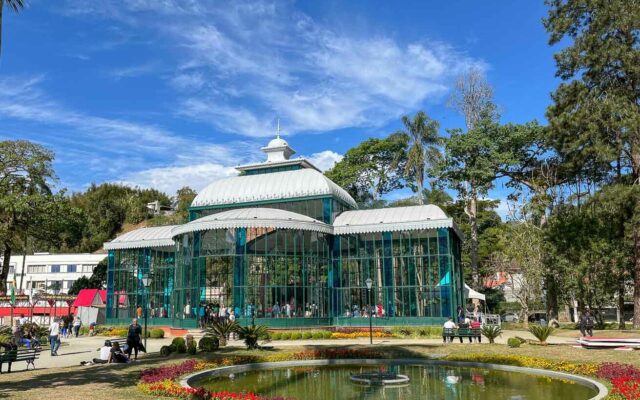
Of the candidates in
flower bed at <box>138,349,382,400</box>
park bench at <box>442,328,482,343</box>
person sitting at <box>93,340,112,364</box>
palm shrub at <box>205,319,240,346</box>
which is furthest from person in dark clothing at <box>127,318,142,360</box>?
park bench at <box>442,328,482,343</box>

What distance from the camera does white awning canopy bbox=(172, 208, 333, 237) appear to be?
100 feet

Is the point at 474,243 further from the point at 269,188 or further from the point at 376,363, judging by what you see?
the point at 376,363

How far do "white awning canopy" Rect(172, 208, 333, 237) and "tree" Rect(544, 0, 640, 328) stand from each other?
638 inches

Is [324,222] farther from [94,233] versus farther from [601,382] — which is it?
[94,233]

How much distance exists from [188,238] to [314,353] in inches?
570

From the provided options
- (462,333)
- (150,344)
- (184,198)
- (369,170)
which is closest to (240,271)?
(150,344)

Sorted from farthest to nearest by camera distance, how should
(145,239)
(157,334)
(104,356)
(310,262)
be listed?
(145,239) < (310,262) < (157,334) < (104,356)

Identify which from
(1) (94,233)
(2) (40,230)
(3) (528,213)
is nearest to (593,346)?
(3) (528,213)

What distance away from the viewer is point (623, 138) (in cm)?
2881

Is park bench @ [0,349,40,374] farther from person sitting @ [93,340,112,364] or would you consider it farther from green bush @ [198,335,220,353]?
green bush @ [198,335,220,353]

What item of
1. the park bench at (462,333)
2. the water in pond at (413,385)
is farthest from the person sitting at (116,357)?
the park bench at (462,333)

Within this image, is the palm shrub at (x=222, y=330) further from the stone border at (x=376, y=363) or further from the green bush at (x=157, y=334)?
the green bush at (x=157, y=334)

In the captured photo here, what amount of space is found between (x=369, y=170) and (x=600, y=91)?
30.6 m

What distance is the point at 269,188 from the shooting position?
37531 mm
